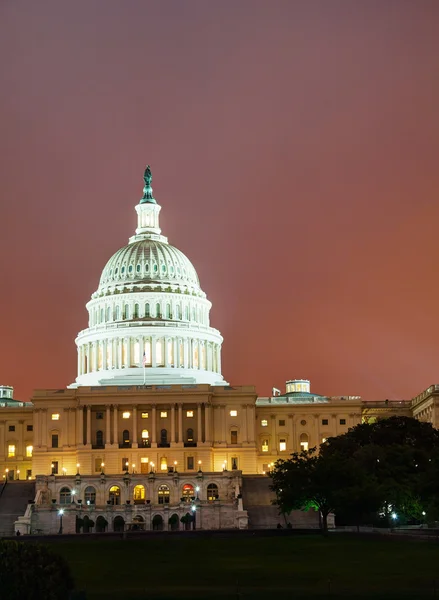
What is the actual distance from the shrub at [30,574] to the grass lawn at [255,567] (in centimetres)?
925

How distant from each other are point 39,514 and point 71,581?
79259mm

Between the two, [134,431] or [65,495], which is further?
[134,431]

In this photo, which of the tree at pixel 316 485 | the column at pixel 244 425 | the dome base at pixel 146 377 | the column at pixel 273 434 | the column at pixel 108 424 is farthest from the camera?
the column at pixel 273 434

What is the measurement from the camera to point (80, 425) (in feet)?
603

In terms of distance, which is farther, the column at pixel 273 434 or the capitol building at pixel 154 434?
the column at pixel 273 434

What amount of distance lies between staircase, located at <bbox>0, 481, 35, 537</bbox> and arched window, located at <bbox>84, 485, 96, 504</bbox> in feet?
19.5

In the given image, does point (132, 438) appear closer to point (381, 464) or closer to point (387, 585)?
point (381, 464)

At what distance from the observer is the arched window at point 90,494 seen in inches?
6363

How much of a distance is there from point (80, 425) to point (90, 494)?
22.5 m

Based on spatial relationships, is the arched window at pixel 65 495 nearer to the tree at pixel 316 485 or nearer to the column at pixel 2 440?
the column at pixel 2 440

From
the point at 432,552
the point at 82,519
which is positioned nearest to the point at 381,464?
the point at 82,519

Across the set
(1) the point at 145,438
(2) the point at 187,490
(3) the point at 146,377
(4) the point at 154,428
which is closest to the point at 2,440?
(3) the point at 146,377

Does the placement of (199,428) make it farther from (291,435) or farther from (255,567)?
(255,567)

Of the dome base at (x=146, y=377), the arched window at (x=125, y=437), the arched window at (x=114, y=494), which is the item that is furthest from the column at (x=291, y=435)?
the arched window at (x=114, y=494)
